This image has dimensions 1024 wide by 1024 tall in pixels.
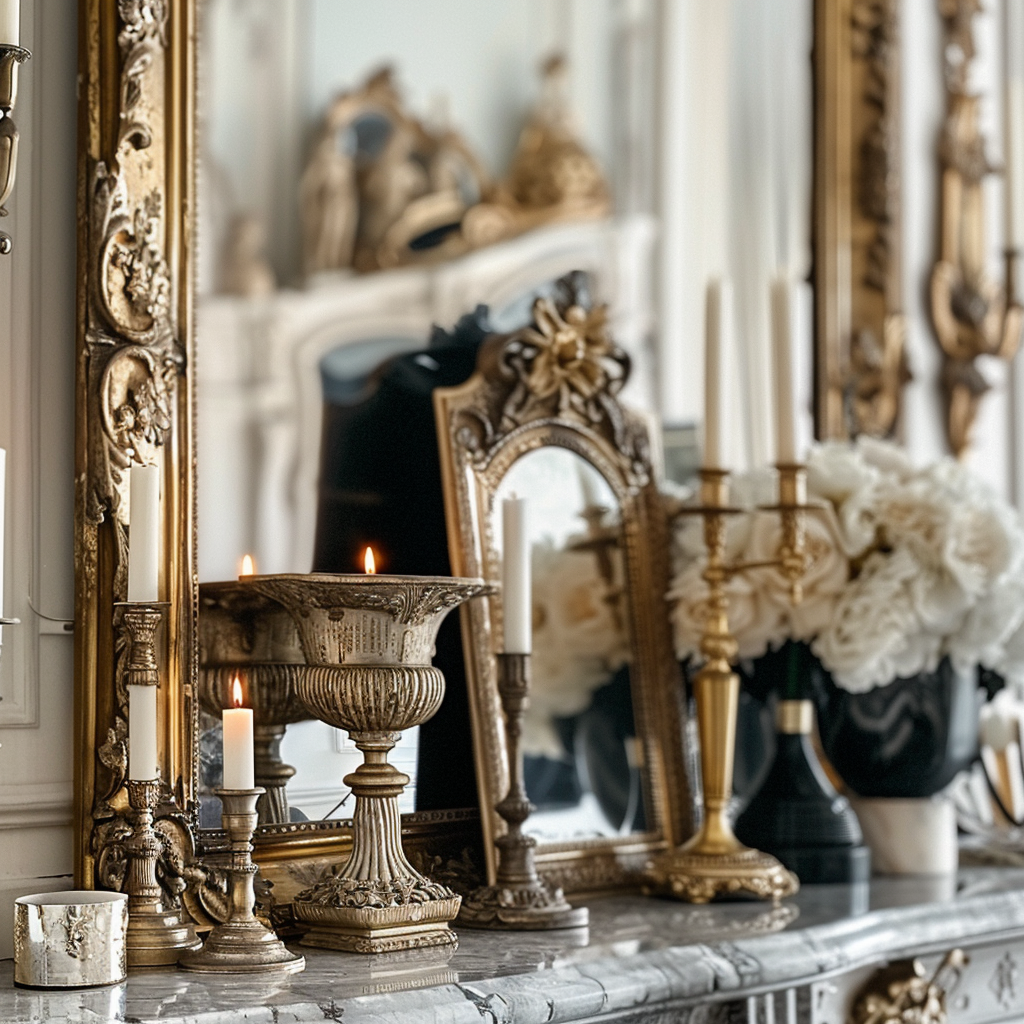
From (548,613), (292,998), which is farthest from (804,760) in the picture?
(292,998)

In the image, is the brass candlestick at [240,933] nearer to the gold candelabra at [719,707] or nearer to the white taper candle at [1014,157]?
the gold candelabra at [719,707]

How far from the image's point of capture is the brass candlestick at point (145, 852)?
4.33 ft

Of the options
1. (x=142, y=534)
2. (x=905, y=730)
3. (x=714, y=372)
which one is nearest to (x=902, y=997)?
(x=905, y=730)

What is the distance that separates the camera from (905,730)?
6.20 feet

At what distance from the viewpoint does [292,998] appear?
1.21 meters

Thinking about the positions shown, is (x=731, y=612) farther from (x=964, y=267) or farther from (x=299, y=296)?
(x=964, y=267)

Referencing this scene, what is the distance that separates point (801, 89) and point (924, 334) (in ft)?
1.31

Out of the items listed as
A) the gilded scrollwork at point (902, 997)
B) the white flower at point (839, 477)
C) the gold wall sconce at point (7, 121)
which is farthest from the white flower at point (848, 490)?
the gold wall sconce at point (7, 121)

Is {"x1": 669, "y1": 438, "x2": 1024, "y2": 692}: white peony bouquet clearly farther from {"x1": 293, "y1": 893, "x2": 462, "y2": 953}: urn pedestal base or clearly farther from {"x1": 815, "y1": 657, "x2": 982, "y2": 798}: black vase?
{"x1": 293, "y1": 893, "x2": 462, "y2": 953}: urn pedestal base

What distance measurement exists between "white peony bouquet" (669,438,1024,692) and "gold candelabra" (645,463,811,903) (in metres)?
0.04

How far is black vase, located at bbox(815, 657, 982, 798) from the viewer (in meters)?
1.88

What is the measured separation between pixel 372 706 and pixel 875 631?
0.64 meters

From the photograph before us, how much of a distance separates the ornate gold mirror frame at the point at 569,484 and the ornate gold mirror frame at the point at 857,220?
0.47m

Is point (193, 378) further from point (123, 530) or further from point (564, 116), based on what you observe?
point (564, 116)
